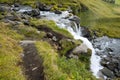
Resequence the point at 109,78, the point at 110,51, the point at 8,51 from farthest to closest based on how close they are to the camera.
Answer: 1. the point at 110,51
2. the point at 109,78
3. the point at 8,51

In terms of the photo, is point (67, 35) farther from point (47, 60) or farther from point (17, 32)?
point (47, 60)

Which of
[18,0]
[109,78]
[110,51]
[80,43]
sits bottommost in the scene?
[18,0]

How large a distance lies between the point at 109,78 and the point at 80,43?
650 cm

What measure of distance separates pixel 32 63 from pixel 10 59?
195 centimetres

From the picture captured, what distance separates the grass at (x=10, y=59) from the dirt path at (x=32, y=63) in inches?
23.0

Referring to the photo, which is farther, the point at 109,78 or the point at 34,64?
the point at 109,78

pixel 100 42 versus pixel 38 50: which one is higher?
pixel 38 50

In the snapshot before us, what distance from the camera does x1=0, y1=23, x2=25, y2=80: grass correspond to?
65.4 ft

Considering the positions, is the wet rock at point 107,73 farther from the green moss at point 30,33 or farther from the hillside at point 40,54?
the green moss at point 30,33

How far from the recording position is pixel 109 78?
1499 inches

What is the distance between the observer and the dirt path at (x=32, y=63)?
20.8 metres

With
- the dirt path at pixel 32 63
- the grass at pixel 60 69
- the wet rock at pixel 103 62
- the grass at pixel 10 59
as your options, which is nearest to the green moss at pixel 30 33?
the grass at pixel 10 59

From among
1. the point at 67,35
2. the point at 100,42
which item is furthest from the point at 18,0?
the point at 67,35

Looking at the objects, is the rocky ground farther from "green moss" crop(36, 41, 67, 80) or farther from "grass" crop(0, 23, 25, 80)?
"green moss" crop(36, 41, 67, 80)
